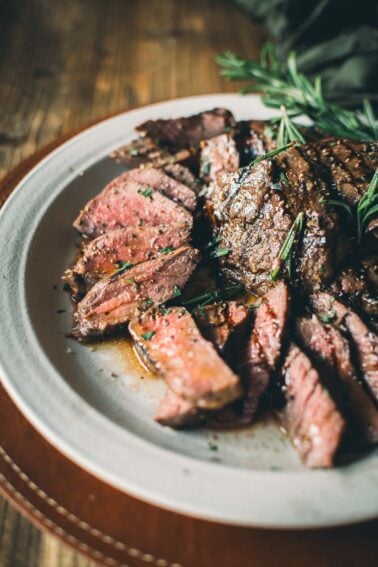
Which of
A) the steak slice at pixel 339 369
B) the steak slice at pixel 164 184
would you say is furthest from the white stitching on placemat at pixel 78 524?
the steak slice at pixel 164 184

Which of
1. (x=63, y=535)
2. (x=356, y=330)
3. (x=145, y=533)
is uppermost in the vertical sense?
(x=356, y=330)

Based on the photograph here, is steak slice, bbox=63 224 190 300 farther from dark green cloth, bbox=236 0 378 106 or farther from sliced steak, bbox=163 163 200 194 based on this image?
dark green cloth, bbox=236 0 378 106

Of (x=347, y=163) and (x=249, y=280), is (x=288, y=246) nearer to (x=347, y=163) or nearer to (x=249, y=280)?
(x=249, y=280)

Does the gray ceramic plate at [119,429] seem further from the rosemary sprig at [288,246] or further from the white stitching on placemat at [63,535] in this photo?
the rosemary sprig at [288,246]

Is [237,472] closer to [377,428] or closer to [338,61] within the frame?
[377,428]

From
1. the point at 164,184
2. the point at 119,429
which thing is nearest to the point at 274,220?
the point at 164,184

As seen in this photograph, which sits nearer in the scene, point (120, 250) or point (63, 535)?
point (63, 535)

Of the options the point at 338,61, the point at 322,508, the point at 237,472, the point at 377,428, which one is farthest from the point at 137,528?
the point at 338,61
